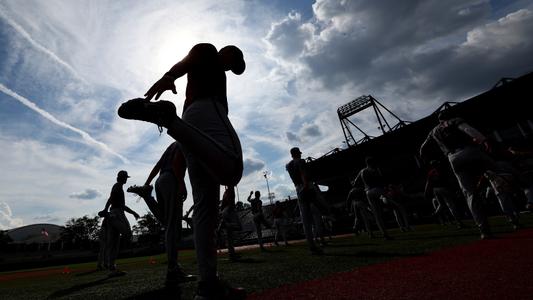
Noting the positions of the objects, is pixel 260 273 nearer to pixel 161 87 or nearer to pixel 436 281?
pixel 436 281

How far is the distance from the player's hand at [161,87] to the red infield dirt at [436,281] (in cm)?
181

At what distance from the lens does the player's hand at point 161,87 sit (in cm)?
200

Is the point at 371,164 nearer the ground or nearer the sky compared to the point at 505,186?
nearer the sky

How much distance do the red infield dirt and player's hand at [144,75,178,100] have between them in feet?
5.95

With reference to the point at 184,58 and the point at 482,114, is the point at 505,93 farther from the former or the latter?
the point at 184,58

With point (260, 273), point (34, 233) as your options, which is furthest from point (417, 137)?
point (34, 233)

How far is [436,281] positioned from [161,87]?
2587 mm

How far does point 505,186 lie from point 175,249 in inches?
268

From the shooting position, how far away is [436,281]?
209 centimetres

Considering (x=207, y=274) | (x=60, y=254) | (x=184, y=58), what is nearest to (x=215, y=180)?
(x=207, y=274)

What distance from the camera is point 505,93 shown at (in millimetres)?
21750

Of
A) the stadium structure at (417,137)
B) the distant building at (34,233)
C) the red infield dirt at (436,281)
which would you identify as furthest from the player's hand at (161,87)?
the distant building at (34,233)

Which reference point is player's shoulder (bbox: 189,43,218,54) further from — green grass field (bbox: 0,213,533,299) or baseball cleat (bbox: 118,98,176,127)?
green grass field (bbox: 0,213,533,299)

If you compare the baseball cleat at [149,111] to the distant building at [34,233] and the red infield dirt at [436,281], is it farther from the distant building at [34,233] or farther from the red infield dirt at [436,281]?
the distant building at [34,233]
